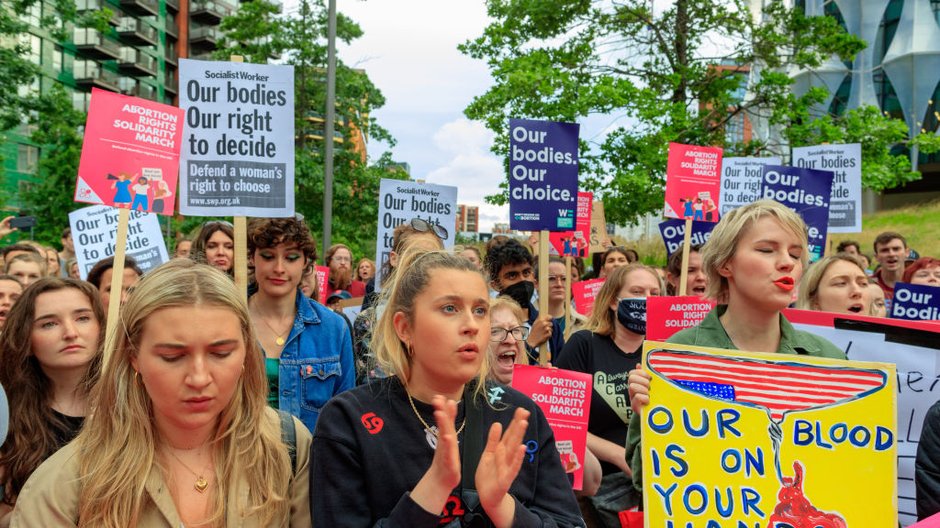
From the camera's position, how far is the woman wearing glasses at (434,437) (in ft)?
7.06

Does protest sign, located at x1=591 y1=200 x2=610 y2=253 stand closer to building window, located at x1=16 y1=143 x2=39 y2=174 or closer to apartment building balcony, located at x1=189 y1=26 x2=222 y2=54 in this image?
building window, located at x1=16 y1=143 x2=39 y2=174

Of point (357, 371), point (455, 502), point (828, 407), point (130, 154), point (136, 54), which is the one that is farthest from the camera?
point (136, 54)

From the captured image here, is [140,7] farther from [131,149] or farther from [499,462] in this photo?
[499,462]

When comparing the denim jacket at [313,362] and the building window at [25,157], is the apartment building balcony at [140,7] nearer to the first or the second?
the building window at [25,157]

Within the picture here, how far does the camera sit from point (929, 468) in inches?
111

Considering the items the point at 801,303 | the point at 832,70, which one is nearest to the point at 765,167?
the point at 801,303

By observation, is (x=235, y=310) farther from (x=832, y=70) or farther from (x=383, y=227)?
(x=832, y=70)

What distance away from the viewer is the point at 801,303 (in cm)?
494

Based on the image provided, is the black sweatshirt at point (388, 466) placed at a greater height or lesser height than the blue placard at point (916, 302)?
lesser

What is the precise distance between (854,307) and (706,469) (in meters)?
2.37

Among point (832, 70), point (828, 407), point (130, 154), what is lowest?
point (828, 407)

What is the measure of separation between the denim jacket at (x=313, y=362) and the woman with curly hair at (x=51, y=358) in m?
0.86

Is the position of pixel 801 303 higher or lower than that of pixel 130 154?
lower

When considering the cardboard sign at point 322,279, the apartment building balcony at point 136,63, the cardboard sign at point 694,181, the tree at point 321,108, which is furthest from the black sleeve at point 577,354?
the apartment building balcony at point 136,63
